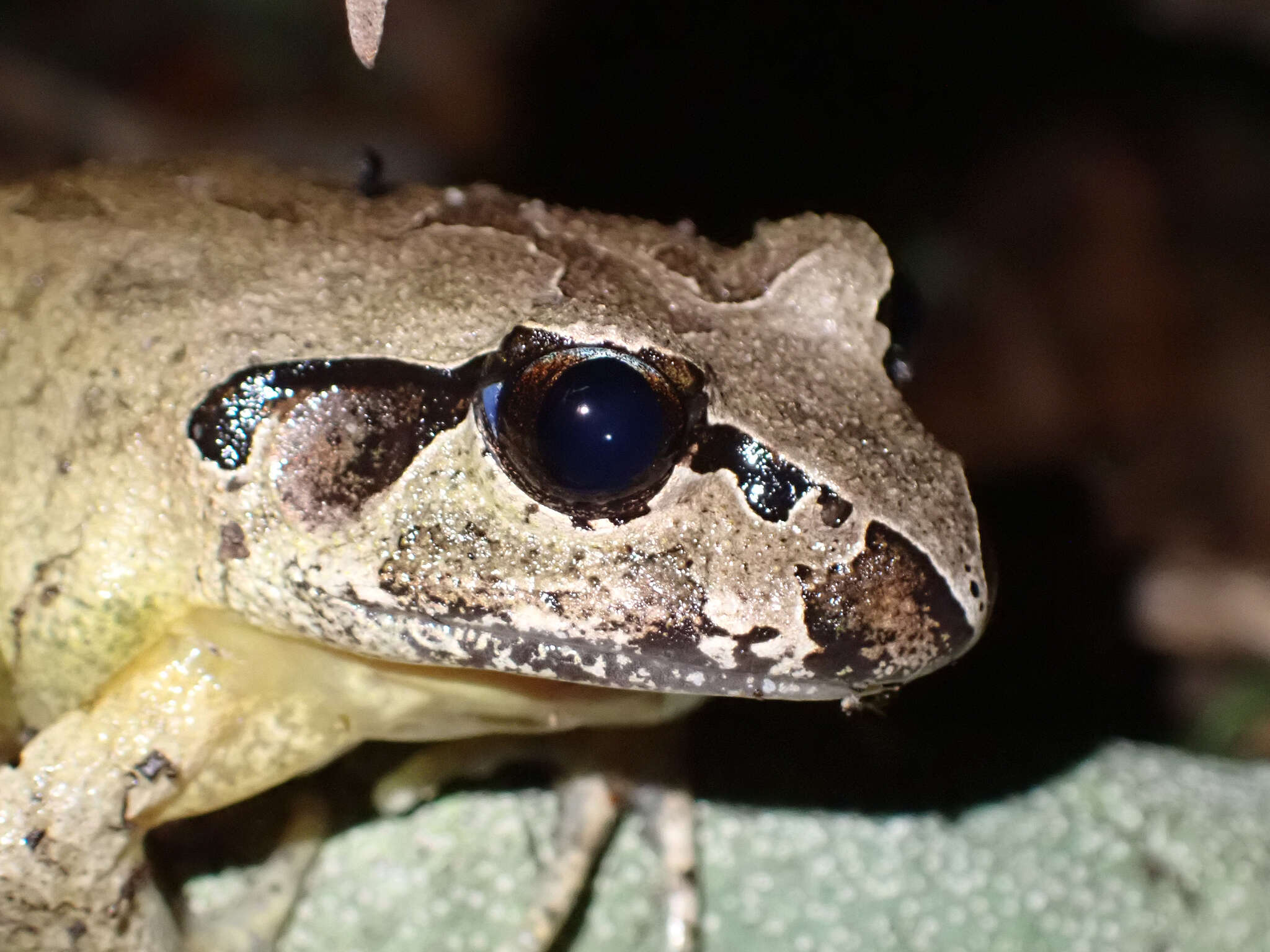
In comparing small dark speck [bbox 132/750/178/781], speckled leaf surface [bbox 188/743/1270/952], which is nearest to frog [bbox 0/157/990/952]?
small dark speck [bbox 132/750/178/781]

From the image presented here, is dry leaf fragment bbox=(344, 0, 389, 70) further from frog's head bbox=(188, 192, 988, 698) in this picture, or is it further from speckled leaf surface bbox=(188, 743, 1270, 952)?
speckled leaf surface bbox=(188, 743, 1270, 952)

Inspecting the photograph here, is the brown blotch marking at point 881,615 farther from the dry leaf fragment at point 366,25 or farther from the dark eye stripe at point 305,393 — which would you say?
the dry leaf fragment at point 366,25

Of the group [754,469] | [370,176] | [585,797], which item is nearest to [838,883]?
[585,797]

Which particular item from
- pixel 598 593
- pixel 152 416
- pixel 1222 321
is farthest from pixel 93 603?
pixel 1222 321

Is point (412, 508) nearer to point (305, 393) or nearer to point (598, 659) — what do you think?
point (305, 393)

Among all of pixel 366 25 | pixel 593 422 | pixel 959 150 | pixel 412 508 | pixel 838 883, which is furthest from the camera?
pixel 959 150

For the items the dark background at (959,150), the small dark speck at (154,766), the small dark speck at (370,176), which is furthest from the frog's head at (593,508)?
the dark background at (959,150)
